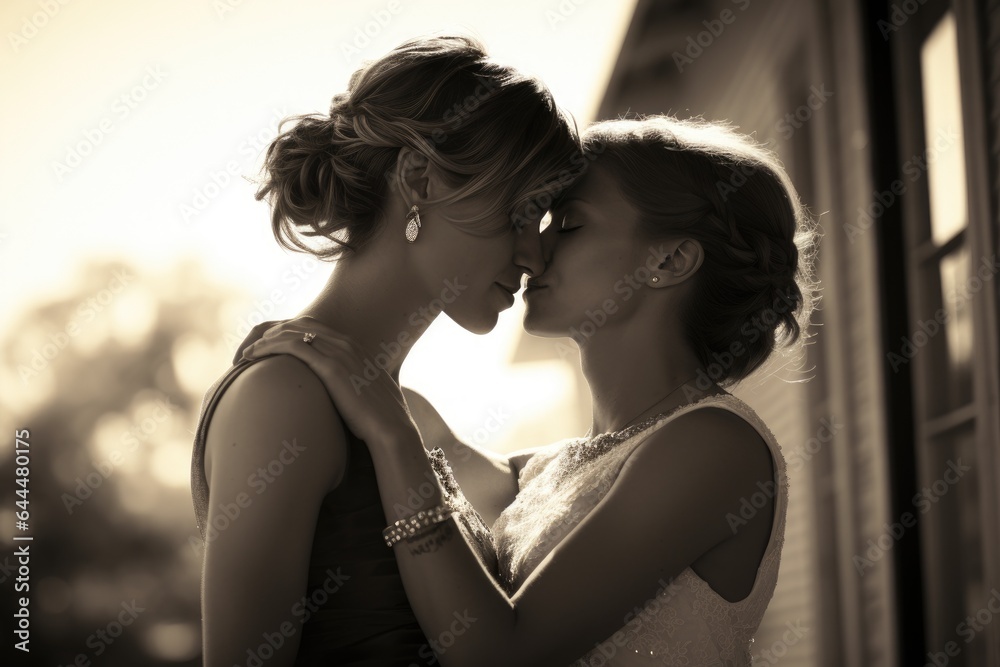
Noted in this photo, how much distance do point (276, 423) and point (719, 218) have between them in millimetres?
1429

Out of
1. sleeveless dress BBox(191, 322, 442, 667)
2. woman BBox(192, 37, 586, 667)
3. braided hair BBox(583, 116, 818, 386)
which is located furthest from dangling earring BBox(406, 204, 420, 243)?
braided hair BBox(583, 116, 818, 386)

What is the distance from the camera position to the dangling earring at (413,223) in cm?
230

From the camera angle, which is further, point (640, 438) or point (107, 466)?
point (107, 466)

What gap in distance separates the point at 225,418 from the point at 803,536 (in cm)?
455

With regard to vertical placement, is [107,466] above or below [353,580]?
below

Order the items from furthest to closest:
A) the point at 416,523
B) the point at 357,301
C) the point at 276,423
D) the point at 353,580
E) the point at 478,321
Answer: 1. the point at 478,321
2. the point at 357,301
3. the point at 353,580
4. the point at 416,523
5. the point at 276,423

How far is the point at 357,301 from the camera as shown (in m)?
2.28

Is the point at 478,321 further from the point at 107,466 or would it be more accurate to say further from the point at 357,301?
the point at 107,466

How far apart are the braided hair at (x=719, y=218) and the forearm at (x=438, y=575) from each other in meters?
1.07

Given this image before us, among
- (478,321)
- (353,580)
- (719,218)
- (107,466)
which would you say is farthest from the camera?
(107,466)

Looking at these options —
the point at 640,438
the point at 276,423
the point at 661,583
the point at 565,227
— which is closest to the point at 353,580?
the point at 276,423

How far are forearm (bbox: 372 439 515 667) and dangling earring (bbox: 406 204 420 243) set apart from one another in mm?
532

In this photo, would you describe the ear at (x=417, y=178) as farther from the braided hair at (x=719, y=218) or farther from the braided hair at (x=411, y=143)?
the braided hair at (x=719, y=218)

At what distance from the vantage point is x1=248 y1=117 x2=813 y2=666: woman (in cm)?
205
